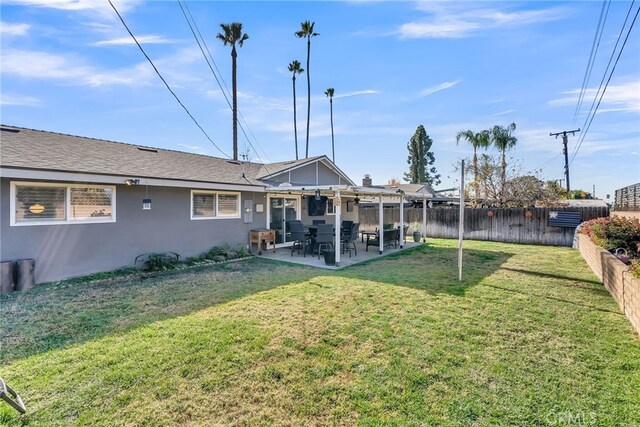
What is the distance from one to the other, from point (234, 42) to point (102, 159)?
14954mm

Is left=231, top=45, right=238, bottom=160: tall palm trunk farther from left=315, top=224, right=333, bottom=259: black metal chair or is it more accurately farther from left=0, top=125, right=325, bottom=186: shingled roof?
left=315, top=224, right=333, bottom=259: black metal chair

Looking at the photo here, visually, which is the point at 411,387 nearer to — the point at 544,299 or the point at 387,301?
the point at 387,301

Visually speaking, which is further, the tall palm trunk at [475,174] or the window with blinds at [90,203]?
the tall palm trunk at [475,174]

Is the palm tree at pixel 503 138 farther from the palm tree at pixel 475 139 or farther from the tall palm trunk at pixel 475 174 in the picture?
the tall palm trunk at pixel 475 174

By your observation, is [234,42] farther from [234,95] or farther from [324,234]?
[324,234]

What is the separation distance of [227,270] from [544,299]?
7162mm

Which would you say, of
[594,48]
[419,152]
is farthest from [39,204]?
[419,152]

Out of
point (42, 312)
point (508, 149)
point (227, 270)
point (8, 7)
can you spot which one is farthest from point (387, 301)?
point (508, 149)

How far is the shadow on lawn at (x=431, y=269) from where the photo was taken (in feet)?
22.1

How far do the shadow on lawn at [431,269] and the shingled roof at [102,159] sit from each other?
16.9 feet

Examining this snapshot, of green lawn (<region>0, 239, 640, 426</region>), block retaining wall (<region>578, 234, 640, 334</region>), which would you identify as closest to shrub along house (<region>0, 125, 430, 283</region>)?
green lawn (<region>0, 239, 640, 426</region>)

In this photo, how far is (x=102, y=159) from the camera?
7.91 meters

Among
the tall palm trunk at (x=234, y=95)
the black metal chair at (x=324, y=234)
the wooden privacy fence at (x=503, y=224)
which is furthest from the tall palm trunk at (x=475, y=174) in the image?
the tall palm trunk at (x=234, y=95)

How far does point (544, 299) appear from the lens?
567cm
